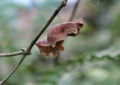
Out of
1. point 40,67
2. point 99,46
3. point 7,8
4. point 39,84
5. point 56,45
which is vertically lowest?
point 56,45

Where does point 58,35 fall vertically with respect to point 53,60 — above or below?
below

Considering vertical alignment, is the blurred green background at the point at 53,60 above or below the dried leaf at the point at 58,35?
above

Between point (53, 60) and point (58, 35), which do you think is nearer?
point (58, 35)

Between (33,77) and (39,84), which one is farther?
(33,77)

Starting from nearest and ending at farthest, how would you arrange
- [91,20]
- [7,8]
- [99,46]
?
[7,8]
[99,46]
[91,20]

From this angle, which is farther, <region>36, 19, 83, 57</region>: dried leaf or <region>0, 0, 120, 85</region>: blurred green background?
<region>0, 0, 120, 85</region>: blurred green background

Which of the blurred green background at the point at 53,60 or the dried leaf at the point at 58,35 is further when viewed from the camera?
the blurred green background at the point at 53,60

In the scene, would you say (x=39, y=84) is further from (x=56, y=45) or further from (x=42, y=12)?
(x=56, y=45)

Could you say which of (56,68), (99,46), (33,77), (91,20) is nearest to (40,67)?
(33,77)

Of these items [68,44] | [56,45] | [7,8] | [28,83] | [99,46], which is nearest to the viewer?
[56,45]

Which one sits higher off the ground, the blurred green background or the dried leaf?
the blurred green background

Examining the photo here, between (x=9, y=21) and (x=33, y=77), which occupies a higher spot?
(x=9, y=21)
